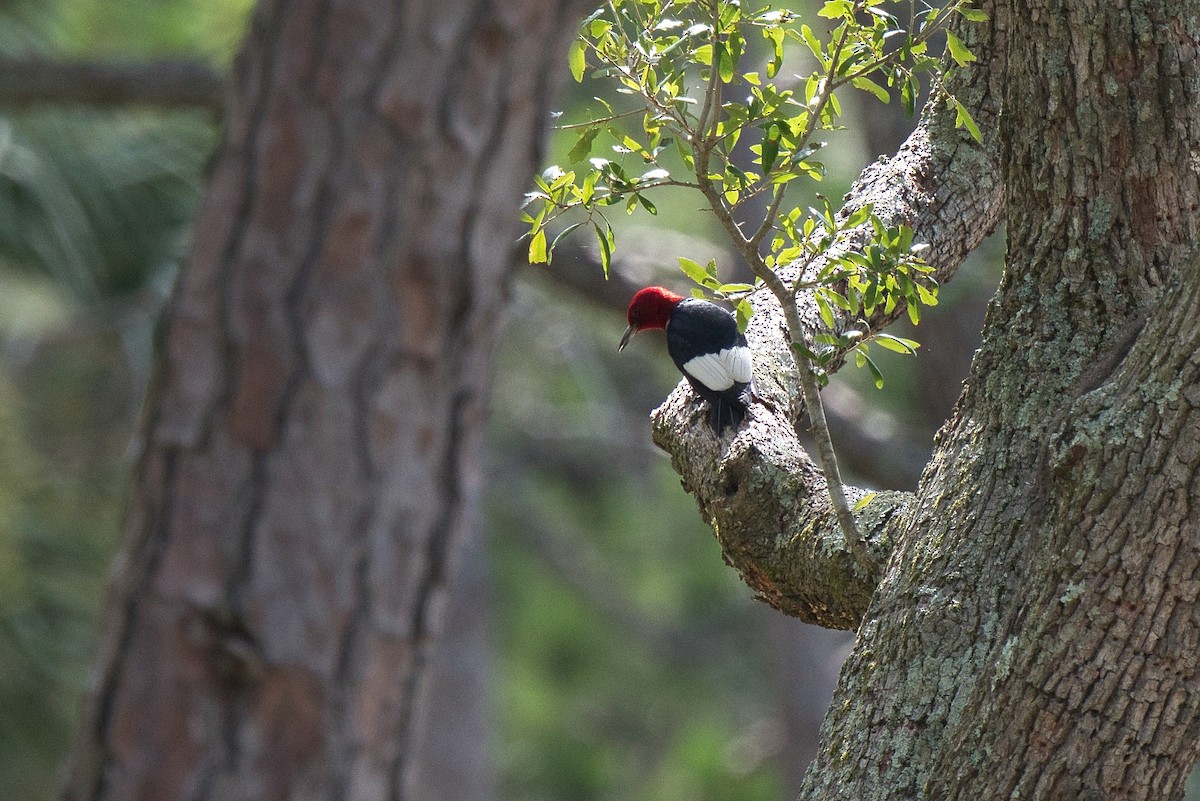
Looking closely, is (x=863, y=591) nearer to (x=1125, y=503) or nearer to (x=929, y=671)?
(x=929, y=671)

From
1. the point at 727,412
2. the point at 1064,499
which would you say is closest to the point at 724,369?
the point at 727,412

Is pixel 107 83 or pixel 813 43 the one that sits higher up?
pixel 813 43

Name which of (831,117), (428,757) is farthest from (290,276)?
(428,757)

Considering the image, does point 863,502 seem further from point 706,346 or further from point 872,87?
point 706,346

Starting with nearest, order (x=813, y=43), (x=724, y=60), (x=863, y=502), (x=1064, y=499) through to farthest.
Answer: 1. (x=1064, y=499)
2. (x=724, y=60)
3. (x=813, y=43)
4. (x=863, y=502)

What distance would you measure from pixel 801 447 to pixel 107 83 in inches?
133

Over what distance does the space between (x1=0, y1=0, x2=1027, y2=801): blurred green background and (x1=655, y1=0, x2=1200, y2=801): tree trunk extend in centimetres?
108

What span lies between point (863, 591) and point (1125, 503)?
60cm

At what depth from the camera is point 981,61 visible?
2.36m

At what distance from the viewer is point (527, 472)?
9.49 m

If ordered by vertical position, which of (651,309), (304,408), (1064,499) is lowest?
(651,309)

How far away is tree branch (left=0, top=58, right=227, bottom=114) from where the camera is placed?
4434 mm

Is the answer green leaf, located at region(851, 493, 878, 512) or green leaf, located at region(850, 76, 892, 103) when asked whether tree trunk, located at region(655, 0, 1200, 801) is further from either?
green leaf, located at region(850, 76, 892, 103)

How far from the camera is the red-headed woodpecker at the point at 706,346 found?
7.68 feet
